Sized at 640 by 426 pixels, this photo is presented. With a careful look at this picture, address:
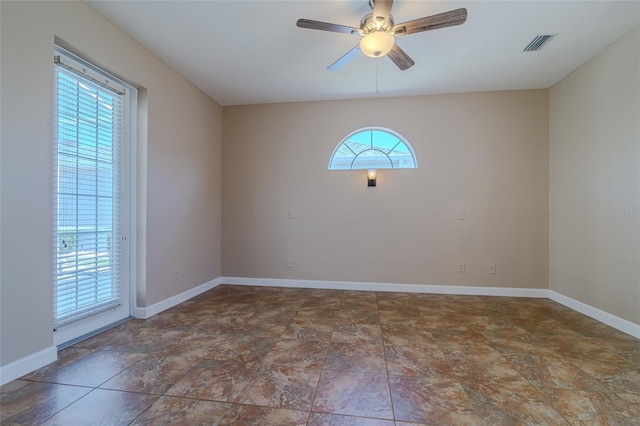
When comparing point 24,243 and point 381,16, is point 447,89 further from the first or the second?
point 24,243

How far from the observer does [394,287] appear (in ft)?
13.1

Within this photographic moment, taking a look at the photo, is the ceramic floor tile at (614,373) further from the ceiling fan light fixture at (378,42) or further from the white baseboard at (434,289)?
the ceiling fan light fixture at (378,42)

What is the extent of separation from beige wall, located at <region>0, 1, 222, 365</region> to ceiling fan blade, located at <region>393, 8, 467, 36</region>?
8.36ft

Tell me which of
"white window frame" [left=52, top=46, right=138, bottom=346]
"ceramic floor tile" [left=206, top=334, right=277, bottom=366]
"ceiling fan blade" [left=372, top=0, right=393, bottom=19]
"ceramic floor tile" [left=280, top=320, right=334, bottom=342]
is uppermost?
"ceiling fan blade" [left=372, top=0, right=393, bottom=19]

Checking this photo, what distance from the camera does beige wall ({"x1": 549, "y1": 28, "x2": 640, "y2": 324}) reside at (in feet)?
8.39

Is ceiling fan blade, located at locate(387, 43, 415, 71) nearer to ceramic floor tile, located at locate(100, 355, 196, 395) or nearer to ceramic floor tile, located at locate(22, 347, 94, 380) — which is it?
ceramic floor tile, located at locate(100, 355, 196, 395)

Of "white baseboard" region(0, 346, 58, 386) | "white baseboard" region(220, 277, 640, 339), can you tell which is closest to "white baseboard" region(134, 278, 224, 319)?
"white baseboard" region(220, 277, 640, 339)

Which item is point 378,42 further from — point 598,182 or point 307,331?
point 598,182

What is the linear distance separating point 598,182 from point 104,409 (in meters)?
4.69

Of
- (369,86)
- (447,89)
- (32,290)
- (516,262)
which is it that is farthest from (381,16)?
(516,262)

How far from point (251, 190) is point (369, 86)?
92.3 inches

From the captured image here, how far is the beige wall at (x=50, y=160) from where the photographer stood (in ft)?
5.76

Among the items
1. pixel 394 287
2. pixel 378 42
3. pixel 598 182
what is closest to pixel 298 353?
pixel 394 287

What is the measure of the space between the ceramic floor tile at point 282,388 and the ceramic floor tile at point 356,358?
20 cm
